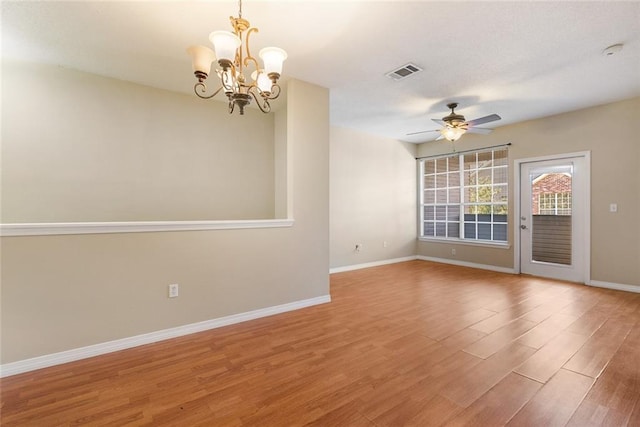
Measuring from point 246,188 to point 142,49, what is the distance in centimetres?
205

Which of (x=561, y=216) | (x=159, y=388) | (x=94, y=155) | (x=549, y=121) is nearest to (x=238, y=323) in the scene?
(x=159, y=388)

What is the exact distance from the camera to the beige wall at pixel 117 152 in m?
2.90

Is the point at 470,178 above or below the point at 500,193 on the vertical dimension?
above

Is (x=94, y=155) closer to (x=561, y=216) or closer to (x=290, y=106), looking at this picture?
(x=290, y=106)

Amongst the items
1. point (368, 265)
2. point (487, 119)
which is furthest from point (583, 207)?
point (368, 265)

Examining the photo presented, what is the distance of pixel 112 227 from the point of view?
8.11ft

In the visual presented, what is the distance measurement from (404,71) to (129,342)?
3895 mm

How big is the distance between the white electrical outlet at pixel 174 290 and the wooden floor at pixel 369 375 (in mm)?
422

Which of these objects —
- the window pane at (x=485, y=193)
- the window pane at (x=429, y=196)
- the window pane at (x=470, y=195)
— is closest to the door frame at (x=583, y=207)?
the window pane at (x=485, y=193)

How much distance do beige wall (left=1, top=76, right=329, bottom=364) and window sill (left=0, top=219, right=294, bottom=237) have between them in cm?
5

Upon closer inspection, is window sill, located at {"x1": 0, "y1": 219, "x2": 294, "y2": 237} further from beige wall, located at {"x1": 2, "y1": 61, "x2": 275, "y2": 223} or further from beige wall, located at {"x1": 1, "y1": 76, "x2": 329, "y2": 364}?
beige wall, located at {"x1": 2, "y1": 61, "x2": 275, "y2": 223}

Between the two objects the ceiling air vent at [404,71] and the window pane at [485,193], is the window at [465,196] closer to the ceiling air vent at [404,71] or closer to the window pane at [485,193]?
the window pane at [485,193]

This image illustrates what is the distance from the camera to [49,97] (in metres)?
3.01

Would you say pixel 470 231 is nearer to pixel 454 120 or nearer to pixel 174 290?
pixel 454 120
